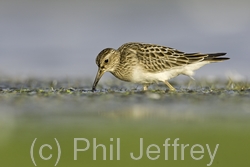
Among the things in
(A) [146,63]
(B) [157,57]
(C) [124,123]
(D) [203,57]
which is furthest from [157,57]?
(C) [124,123]

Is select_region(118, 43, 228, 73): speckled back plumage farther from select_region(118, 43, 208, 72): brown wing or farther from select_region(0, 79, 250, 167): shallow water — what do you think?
select_region(0, 79, 250, 167): shallow water

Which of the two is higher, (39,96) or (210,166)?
(39,96)

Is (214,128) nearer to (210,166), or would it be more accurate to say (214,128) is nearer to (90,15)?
(210,166)

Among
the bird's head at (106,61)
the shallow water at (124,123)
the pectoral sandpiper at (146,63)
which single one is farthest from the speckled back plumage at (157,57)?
the shallow water at (124,123)

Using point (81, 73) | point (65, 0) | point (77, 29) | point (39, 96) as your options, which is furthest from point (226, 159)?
point (65, 0)

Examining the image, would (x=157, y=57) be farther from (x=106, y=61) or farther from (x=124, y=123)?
(x=124, y=123)

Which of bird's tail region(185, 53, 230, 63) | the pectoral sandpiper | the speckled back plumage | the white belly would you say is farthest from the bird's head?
bird's tail region(185, 53, 230, 63)

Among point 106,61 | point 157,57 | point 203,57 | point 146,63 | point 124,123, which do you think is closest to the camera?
point 124,123
